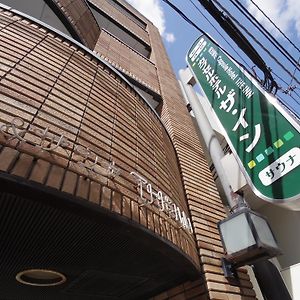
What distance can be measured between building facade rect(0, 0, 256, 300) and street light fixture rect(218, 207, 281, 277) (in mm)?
403

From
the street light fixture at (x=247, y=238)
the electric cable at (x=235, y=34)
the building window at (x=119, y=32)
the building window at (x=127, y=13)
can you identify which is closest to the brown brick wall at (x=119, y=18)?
the building window at (x=119, y=32)

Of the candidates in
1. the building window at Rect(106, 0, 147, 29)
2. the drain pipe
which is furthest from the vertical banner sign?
the building window at Rect(106, 0, 147, 29)

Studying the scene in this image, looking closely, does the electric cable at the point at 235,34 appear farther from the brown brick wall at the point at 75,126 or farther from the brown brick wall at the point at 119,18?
the brown brick wall at the point at 119,18

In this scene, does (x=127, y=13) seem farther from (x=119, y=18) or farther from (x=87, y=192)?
(x=87, y=192)

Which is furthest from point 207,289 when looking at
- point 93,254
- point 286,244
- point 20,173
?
point 286,244

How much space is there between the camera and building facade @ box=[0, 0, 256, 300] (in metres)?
2.16

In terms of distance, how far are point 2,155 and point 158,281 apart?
2211 millimetres

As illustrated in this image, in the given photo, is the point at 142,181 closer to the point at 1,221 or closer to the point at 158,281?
the point at 158,281

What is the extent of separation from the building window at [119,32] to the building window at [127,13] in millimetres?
2019

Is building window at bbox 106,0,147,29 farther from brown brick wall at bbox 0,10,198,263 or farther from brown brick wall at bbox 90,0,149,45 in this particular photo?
brown brick wall at bbox 0,10,198,263

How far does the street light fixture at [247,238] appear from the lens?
9.86ft

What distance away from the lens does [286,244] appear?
6.47 meters

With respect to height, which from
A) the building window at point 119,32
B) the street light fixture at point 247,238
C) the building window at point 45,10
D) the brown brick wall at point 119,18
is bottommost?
the street light fixture at point 247,238

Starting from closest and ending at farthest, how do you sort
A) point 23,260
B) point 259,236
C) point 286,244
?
point 23,260
point 259,236
point 286,244
